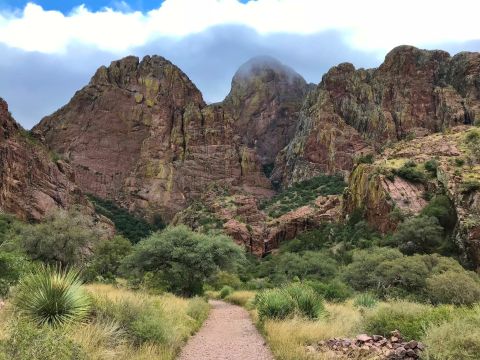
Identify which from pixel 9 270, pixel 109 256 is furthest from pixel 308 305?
pixel 109 256

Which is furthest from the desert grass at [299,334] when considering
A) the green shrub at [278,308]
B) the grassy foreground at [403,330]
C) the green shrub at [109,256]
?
the green shrub at [109,256]

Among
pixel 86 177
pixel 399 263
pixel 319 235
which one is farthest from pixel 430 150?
pixel 86 177

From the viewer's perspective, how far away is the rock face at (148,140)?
421ft

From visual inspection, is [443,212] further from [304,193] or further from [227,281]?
[304,193]

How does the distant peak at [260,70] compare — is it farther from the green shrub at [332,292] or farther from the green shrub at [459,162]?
the green shrub at [332,292]

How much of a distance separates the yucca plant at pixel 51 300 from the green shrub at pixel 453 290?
1973cm

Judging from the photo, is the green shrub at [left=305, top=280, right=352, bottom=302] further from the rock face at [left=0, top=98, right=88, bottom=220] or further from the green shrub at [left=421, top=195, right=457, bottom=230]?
the rock face at [left=0, top=98, right=88, bottom=220]

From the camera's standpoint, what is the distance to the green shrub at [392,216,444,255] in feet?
158

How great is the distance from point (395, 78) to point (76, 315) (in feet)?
437

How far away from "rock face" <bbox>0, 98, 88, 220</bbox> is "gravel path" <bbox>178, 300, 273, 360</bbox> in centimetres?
6029

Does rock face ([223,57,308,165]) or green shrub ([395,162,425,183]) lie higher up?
rock face ([223,57,308,165])

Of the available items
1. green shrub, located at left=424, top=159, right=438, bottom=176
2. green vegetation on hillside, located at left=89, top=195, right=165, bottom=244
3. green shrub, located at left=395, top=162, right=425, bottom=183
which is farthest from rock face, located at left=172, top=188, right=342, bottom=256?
green shrub, located at left=424, top=159, right=438, bottom=176

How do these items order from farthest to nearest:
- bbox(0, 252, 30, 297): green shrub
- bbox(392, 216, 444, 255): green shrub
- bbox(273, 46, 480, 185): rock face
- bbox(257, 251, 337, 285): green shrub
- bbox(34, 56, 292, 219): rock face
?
1. bbox(34, 56, 292, 219): rock face
2. bbox(273, 46, 480, 185): rock face
3. bbox(392, 216, 444, 255): green shrub
4. bbox(257, 251, 337, 285): green shrub
5. bbox(0, 252, 30, 297): green shrub

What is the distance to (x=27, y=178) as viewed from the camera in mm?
75938
